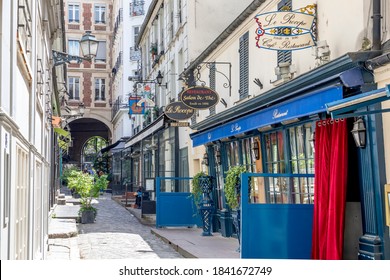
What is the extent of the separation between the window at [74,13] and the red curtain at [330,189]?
122 ft

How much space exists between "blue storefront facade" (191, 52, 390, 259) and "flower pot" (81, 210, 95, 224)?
8.47 meters

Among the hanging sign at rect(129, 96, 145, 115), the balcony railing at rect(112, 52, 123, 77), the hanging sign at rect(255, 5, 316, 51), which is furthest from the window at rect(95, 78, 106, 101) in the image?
the hanging sign at rect(255, 5, 316, 51)

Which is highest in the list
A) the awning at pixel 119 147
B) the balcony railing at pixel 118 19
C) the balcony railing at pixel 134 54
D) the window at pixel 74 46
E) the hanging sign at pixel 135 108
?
the balcony railing at pixel 118 19

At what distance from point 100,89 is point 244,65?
1310 inches

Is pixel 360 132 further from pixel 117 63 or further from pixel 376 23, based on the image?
pixel 117 63

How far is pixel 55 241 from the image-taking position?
44.2 ft

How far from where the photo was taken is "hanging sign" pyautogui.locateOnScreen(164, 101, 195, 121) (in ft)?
53.2

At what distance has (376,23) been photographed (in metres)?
7.45

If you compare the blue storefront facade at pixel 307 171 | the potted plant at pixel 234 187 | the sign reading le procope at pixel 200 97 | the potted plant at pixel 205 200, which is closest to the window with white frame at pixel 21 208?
the blue storefront facade at pixel 307 171

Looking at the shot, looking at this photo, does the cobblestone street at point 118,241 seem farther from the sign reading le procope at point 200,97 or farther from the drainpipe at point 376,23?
the drainpipe at point 376,23

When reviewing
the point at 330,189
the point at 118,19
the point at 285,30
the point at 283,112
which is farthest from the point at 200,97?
the point at 118,19

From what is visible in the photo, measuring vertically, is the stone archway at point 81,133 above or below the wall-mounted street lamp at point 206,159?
above

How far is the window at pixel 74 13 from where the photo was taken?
1747 inches

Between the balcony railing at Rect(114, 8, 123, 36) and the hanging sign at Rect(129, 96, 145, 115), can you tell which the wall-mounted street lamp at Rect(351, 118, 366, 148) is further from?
the balcony railing at Rect(114, 8, 123, 36)
